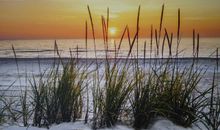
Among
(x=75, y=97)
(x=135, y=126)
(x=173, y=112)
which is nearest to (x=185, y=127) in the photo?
(x=173, y=112)

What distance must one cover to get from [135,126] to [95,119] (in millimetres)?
432

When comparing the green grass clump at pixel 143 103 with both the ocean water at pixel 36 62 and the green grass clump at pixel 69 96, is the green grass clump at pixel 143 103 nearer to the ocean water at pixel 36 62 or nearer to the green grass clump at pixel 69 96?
the ocean water at pixel 36 62

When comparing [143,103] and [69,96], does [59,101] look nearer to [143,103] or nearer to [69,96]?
[69,96]

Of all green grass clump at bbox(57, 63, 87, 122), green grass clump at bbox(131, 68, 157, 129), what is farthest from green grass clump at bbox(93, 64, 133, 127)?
green grass clump at bbox(57, 63, 87, 122)

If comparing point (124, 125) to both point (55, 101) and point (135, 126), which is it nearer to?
point (135, 126)

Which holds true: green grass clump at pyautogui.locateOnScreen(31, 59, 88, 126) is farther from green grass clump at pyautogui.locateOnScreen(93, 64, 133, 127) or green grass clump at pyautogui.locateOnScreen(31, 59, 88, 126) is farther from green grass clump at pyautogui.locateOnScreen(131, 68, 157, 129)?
green grass clump at pyautogui.locateOnScreen(131, 68, 157, 129)

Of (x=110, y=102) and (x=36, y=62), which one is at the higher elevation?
(x=110, y=102)

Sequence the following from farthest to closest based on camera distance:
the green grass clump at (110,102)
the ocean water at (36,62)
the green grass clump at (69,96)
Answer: the ocean water at (36,62)
the green grass clump at (69,96)
the green grass clump at (110,102)

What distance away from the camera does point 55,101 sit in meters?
3.56

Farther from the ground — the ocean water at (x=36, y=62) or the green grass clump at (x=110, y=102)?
the green grass clump at (x=110, y=102)

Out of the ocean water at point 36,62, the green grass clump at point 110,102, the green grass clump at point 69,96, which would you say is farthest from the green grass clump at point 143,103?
the green grass clump at point 69,96

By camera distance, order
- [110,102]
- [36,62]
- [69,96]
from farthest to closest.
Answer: [36,62]
[69,96]
[110,102]

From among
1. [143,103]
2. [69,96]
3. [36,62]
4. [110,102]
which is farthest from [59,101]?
[36,62]

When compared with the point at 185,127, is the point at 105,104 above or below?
above
